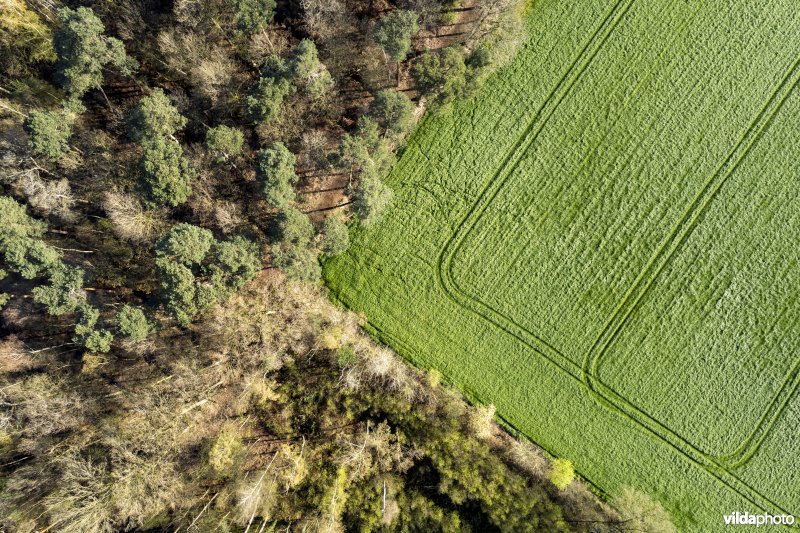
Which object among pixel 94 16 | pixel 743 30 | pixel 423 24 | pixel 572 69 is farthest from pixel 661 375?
pixel 94 16

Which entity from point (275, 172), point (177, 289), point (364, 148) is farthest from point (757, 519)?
point (177, 289)

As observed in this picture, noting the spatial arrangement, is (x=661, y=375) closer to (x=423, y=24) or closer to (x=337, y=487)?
(x=337, y=487)

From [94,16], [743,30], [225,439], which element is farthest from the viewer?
[743,30]

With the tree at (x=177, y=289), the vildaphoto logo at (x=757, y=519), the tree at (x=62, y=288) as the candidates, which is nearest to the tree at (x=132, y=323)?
the tree at (x=177, y=289)

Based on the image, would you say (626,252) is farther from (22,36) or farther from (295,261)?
(22,36)

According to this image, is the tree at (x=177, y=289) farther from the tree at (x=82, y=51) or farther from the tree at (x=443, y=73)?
the tree at (x=443, y=73)

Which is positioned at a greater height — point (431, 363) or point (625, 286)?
point (625, 286)

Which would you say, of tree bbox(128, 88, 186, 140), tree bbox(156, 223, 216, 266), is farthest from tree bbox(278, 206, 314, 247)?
tree bbox(128, 88, 186, 140)
